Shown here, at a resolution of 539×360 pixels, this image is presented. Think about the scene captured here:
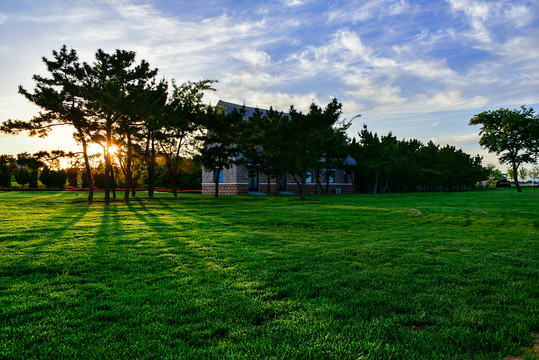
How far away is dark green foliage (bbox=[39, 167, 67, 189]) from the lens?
43.3 m

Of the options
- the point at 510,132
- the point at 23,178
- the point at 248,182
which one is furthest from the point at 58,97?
the point at 510,132

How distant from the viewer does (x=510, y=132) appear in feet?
121

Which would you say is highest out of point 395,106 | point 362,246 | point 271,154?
point 395,106

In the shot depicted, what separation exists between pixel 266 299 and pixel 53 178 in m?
50.3

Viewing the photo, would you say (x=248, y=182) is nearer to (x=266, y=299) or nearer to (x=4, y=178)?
(x=4, y=178)

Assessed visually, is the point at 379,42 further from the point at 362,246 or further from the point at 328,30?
the point at 362,246

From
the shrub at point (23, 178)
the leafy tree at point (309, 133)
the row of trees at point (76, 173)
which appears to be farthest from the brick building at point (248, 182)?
the shrub at point (23, 178)

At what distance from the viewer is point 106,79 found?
18422 millimetres

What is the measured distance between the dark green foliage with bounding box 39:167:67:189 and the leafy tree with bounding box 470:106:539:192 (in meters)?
54.6

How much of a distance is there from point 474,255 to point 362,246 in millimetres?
1985

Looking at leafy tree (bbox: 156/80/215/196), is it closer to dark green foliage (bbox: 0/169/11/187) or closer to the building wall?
the building wall

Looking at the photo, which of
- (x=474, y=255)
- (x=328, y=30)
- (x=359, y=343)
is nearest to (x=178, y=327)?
(x=359, y=343)

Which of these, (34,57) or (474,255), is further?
(34,57)

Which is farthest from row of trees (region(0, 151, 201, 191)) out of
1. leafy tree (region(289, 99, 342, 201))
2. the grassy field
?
the grassy field
